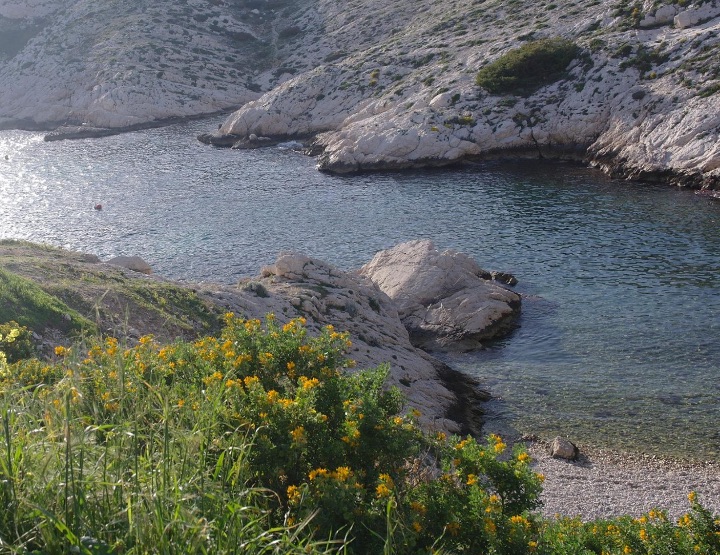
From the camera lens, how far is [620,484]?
20188 mm

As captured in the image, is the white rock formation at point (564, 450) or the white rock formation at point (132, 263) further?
the white rock formation at point (132, 263)

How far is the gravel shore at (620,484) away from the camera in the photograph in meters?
19.2

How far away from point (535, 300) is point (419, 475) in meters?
23.6

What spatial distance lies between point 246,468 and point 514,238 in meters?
35.0

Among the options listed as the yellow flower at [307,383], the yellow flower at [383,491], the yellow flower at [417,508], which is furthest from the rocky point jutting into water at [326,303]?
the yellow flower at [383,491]

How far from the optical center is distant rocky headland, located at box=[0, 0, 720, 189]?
55656mm

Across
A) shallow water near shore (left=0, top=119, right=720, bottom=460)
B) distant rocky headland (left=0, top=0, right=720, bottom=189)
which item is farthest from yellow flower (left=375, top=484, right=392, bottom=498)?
distant rocky headland (left=0, top=0, right=720, bottom=189)

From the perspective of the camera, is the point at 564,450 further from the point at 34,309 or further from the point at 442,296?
the point at 34,309

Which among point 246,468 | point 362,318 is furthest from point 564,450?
point 246,468

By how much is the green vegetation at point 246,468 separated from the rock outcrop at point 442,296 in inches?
713

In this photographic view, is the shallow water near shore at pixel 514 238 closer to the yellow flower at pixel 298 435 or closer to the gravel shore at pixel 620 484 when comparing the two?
the gravel shore at pixel 620 484

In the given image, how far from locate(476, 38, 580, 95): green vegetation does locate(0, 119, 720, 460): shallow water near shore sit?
1009 cm

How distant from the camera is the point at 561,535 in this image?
37.4 feet

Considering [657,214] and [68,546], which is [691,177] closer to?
[657,214]
